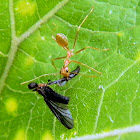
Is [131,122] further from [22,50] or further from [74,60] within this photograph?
[22,50]

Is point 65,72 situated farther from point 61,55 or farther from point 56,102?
point 56,102

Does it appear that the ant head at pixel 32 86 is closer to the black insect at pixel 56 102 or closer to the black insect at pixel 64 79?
the black insect at pixel 56 102

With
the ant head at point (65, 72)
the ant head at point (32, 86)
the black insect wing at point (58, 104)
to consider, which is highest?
the ant head at point (65, 72)

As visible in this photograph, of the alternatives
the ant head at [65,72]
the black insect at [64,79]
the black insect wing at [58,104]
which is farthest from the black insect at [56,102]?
the ant head at [65,72]

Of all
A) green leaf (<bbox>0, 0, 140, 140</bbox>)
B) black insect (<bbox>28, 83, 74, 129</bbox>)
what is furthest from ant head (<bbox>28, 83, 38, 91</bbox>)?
green leaf (<bbox>0, 0, 140, 140</bbox>)

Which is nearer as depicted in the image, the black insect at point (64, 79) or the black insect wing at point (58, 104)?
the black insect wing at point (58, 104)

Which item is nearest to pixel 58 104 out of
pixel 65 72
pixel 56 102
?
pixel 56 102

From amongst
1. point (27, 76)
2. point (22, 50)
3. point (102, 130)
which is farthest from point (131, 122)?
point (22, 50)

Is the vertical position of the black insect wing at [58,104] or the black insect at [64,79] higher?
the black insect at [64,79]

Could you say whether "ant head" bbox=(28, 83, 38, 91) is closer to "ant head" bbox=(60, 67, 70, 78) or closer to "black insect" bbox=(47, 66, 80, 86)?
"black insect" bbox=(47, 66, 80, 86)
